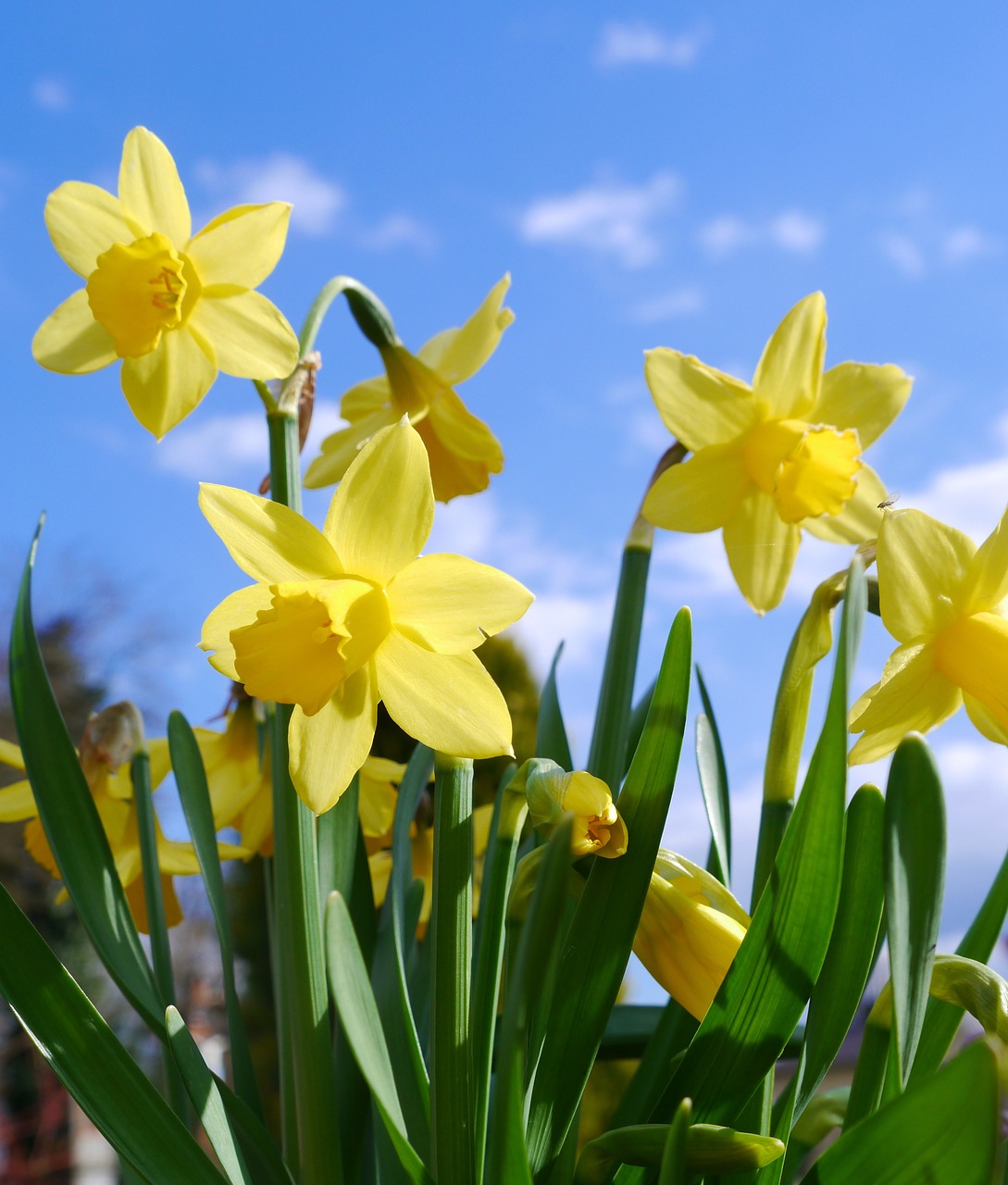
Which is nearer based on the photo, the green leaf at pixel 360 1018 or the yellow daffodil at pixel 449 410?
the green leaf at pixel 360 1018

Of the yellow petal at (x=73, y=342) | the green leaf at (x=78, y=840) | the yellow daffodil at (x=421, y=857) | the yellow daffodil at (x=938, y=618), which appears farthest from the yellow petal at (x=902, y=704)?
the yellow petal at (x=73, y=342)

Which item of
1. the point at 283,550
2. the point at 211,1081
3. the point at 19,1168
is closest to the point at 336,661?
the point at 283,550

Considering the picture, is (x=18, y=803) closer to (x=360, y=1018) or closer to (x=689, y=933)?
(x=360, y=1018)

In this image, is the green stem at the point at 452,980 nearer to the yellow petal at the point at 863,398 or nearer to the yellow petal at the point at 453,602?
the yellow petal at the point at 453,602

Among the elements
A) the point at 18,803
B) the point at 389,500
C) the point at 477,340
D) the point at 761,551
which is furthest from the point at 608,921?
the point at 18,803

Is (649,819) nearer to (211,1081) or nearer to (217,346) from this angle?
(211,1081)
